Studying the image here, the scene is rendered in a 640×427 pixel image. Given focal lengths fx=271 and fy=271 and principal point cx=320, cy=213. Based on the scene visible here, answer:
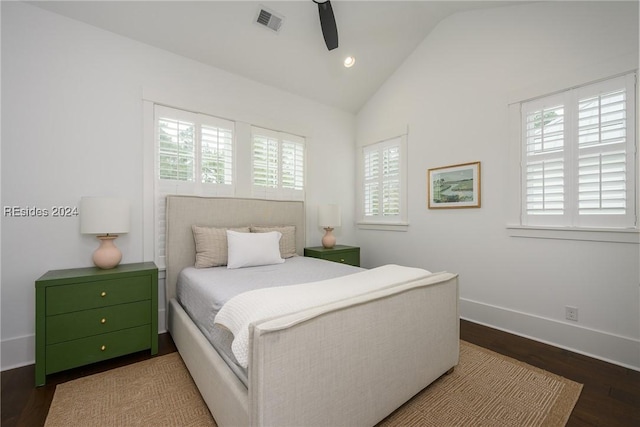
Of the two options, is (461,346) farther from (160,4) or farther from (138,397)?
(160,4)

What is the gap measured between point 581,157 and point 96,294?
13.2 feet

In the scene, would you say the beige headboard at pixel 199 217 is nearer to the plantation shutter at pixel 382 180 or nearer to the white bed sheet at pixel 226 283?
the white bed sheet at pixel 226 283

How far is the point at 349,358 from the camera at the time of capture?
Answer: 4.15 ft

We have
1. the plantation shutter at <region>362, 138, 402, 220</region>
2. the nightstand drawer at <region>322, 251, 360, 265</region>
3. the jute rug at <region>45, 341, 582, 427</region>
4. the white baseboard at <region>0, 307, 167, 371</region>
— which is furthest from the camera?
the plantation shutter at <region>362, 138, 402, 220</region>

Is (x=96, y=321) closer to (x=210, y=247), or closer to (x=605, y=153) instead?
(x=210, y=247)

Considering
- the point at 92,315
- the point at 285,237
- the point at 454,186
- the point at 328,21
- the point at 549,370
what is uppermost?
the point at 328,21

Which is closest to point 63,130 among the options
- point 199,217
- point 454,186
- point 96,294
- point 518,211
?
point 199,217

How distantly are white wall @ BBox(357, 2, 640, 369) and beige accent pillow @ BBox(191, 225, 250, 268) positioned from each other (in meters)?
2.25

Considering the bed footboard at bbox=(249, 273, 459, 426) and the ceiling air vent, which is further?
the ceiling air vent

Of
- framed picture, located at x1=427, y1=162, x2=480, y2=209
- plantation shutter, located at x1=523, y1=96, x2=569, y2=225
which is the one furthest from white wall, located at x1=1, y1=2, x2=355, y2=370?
plantation shutter, located at x1=523, y1=96, x2=569, y2=225

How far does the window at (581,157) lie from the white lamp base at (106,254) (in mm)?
3706

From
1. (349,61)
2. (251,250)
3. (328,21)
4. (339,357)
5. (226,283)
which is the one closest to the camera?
(339,357)

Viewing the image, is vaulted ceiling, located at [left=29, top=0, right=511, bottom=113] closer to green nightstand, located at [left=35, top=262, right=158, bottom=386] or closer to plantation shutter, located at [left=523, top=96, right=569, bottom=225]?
plantation shutter, located at [left=523, top=96, right=569, bottom=225]

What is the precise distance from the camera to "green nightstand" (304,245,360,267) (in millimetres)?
3412
